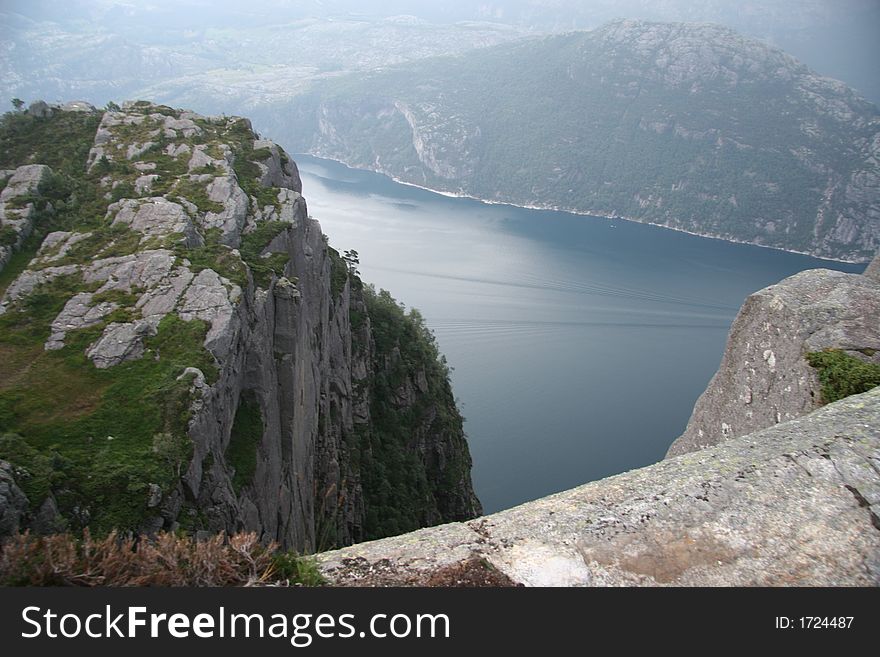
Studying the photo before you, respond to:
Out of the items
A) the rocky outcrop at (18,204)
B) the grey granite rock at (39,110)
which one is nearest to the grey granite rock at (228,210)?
the rocky outcrop at (18,204)

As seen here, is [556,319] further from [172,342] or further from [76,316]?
[76,316]

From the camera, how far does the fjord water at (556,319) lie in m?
58.5

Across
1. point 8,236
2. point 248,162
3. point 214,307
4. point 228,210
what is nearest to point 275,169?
point 248,162

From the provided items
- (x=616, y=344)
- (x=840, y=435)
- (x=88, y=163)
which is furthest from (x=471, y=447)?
(x=840, y=435)

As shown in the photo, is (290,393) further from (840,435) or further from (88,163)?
(840,435)

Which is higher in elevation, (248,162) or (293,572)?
(248,162)

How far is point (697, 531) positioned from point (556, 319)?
85.5m

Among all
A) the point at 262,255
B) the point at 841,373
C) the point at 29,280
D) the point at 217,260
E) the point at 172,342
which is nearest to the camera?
the point at 841,373

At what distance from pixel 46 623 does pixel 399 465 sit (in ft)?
106

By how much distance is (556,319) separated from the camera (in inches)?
3556

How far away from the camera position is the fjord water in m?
58.5

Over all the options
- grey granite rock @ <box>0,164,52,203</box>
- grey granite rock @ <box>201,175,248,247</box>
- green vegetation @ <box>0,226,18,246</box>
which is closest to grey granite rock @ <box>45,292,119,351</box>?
green vegetation @ <box>0,226,18,246</box>

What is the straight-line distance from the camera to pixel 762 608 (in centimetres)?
535

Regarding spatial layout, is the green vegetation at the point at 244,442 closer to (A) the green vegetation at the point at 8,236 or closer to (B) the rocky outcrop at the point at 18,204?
(B) the rocky outcrop at the point at 18,204
